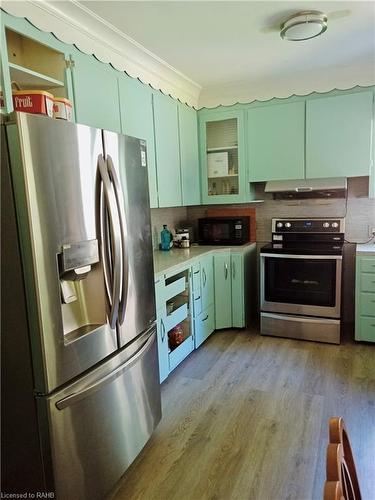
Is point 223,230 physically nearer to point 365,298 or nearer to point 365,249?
point 365,249

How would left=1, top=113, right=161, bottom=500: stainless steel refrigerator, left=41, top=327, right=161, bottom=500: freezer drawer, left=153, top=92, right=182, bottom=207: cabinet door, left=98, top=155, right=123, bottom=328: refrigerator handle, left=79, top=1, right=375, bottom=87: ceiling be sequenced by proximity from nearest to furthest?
left=1, top=113, right=161, bottom=500: stainless steel refrigerator < left=41, top=327, right=161, bottom=500: freezer drawer < left=98, top=155, right=123, bottom=328: refrigerator handle < left=79, top=1, right=375, bottom=87: ceiling < left=153, top=92, right=182, bottom=207: cabinet door

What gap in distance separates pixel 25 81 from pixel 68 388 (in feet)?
5.34

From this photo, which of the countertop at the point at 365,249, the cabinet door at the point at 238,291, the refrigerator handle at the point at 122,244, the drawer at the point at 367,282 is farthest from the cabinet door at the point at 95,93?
the drawer at the point at 367,282

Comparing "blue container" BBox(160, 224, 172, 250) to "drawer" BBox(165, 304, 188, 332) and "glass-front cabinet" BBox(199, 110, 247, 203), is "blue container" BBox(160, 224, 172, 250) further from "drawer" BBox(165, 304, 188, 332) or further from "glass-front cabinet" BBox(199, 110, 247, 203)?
"drawer" BBox(165, 304, 188, 332)

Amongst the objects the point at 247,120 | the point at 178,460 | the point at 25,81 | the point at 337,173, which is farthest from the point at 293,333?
the point at 25,81

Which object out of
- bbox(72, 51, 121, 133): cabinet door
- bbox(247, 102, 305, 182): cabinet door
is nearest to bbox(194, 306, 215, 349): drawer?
bbox(247, 102, 305, 182): cabinet door

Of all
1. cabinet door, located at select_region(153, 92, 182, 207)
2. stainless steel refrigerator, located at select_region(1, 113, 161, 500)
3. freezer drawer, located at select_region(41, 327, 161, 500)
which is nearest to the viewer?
stainless steel refrigerator, located at select_region(1, 113, 161, 500)

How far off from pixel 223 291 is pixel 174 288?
3.00 ft

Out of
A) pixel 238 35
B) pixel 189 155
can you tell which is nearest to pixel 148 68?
pixel 238 35

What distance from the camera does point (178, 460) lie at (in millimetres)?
1902

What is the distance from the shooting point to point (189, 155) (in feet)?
11.7

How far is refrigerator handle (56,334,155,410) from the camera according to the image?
54.9 inches

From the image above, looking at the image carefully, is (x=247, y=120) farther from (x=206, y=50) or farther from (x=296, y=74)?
(x=206, y=50)

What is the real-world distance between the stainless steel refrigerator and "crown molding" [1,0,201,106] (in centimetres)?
80
